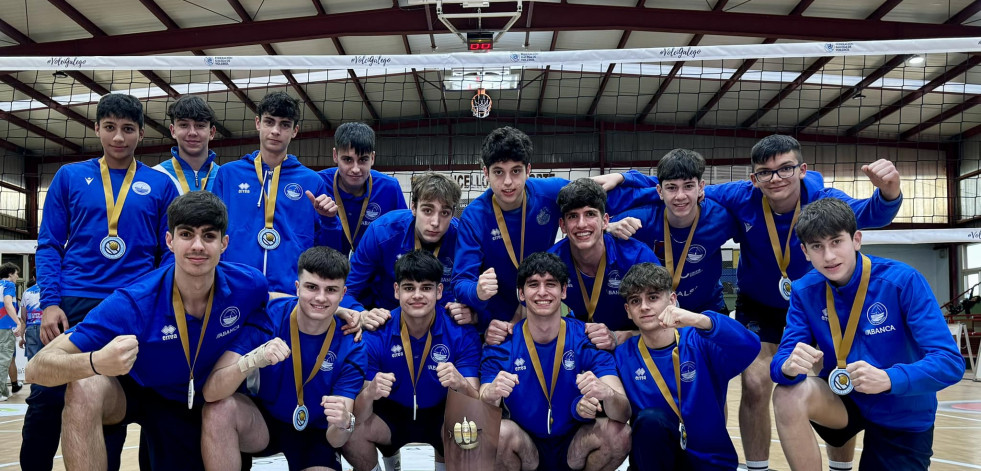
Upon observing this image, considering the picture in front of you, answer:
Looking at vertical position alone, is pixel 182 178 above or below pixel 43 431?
above

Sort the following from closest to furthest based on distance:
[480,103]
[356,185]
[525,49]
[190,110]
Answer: [190,110] < [356,185] < [480,103] < [525,49]

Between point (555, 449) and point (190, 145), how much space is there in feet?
8.71

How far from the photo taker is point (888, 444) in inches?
125

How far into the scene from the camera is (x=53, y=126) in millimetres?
17609

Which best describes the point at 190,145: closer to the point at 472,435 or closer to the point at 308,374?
the point at 308,374

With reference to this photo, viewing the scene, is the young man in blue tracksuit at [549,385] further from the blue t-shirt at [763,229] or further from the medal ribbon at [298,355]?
the blue t-shirt at [763,229]


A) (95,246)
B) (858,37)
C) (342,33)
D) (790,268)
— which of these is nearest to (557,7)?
(342,33)

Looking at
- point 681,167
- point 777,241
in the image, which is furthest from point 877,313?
point 681,167

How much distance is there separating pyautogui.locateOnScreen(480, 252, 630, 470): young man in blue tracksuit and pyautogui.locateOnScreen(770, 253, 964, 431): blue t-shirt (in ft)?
2.88

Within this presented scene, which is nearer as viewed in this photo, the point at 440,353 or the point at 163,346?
the point at 163,346

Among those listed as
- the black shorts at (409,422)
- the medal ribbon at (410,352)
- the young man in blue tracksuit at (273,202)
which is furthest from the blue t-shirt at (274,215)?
the black shorts at (409,422)

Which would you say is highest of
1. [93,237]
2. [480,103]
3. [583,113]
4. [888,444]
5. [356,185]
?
[583,113]

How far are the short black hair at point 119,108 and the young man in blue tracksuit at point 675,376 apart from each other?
8.91 ft

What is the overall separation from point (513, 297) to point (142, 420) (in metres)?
2.00
